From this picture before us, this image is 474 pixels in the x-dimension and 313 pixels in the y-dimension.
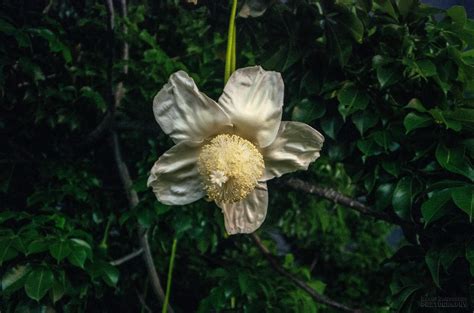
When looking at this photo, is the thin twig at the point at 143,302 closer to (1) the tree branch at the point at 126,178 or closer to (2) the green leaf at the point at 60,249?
(1) the tree branch at the point at 126,178

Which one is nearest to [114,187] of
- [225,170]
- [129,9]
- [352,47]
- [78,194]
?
[78,194]

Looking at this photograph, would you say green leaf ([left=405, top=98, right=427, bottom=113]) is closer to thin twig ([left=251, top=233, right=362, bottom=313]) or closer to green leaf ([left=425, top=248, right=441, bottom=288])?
green leaf ([left=425, top=248, right=441, bottom=288])

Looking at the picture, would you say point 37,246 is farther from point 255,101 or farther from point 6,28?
point 255,101

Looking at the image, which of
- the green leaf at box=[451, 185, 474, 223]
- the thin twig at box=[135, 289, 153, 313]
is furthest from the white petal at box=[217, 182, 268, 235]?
the thin twig at box=[135, 289, 153, 313]

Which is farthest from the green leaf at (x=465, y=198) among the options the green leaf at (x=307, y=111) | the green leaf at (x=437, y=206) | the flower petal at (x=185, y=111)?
the flower petal at (x=185, y=111)

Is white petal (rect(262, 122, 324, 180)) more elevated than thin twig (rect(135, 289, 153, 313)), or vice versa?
white petal (rect(262, 122, 324, 180))

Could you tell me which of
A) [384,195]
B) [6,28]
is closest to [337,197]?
[384,195]

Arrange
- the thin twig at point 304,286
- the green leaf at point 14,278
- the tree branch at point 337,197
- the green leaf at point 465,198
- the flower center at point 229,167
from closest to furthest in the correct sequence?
the flower center at point 229,167 < the green leaf at point 465,198 < the green leaf at point 14,278 < the tree branch at point 337,197 < the thin twig at point 304,286

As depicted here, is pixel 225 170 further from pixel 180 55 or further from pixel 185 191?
pixel 180 55
